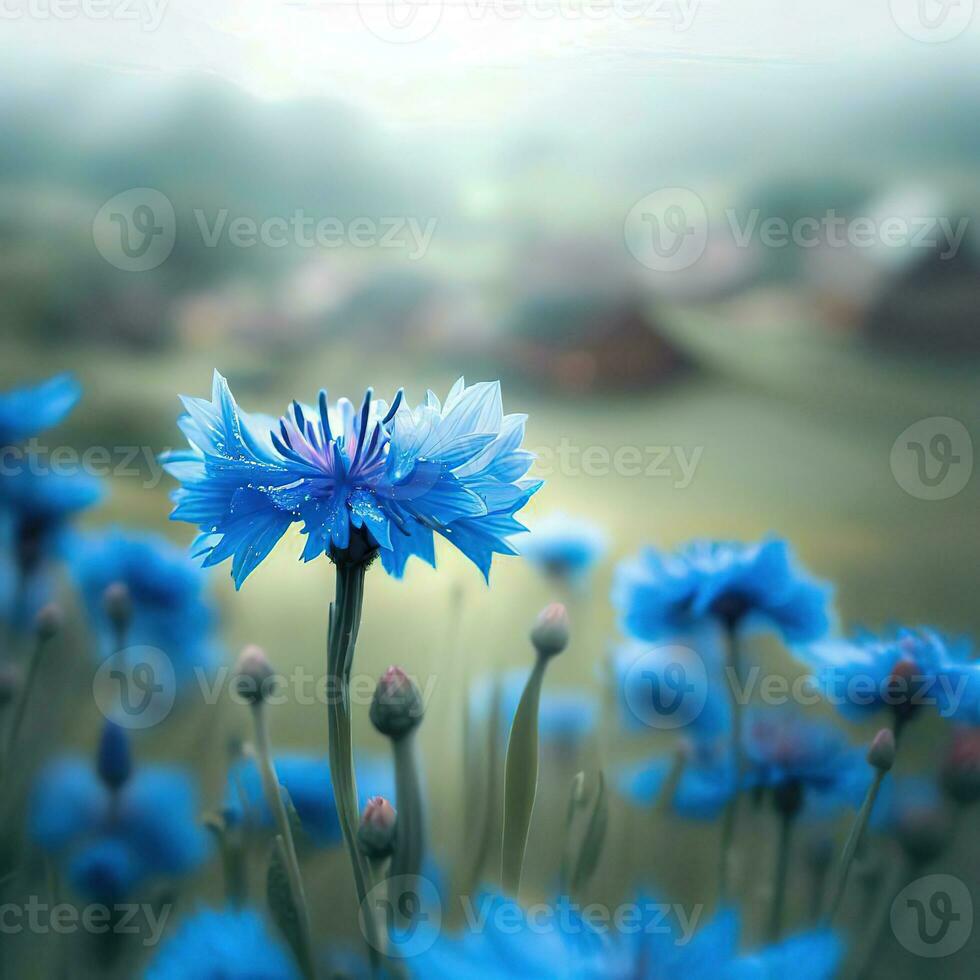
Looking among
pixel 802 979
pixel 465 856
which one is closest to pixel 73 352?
pixel 465 856

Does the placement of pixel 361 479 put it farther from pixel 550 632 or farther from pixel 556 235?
pixel 556 235

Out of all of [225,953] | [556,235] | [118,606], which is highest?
[556,235]

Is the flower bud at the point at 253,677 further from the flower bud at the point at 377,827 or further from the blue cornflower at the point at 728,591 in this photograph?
the blue cornflower at the point at 728,591

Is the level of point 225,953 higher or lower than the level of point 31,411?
lower

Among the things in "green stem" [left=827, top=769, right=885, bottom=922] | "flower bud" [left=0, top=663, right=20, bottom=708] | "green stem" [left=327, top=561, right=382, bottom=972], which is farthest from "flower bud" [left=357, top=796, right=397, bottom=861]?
"flower bud" [left=0, top=663, right=20, bottom=708]

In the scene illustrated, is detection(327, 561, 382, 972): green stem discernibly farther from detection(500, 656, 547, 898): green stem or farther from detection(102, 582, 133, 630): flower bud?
detection(102, 582, 133, 630): flower bud

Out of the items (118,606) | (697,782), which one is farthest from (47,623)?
(697,782)
